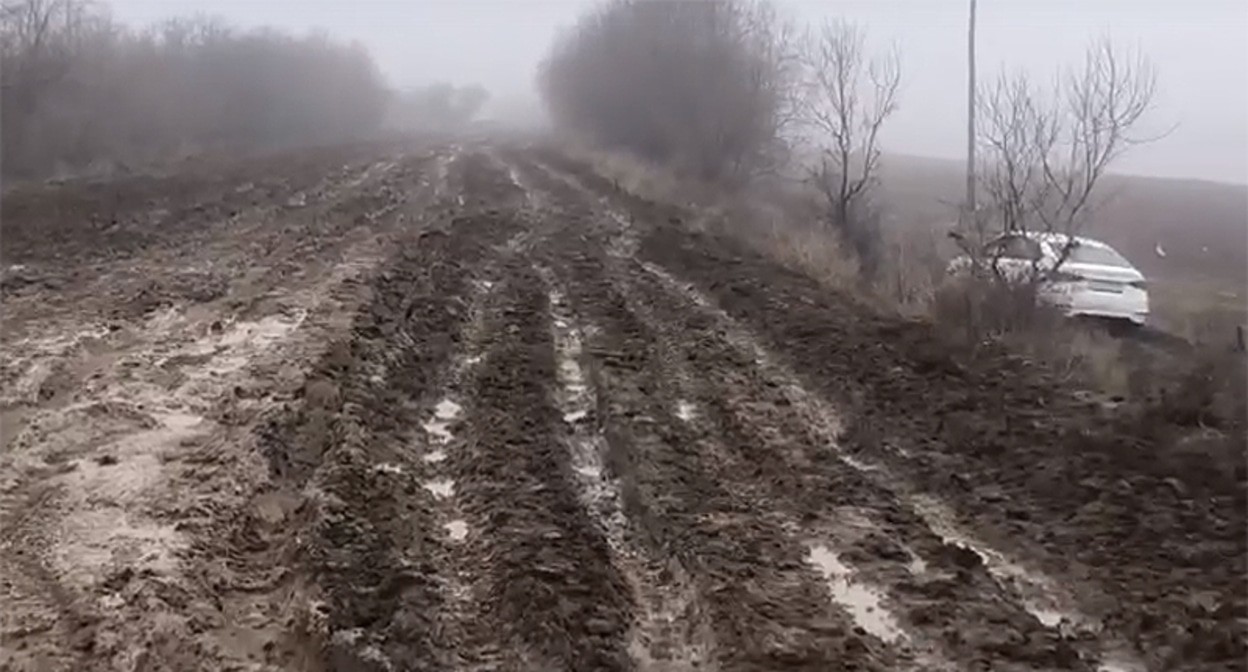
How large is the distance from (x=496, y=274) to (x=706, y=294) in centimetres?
240

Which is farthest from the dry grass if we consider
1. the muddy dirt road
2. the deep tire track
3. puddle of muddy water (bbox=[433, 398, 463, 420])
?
puddle of muddy water (bbox=[433, 398, 463, 420])

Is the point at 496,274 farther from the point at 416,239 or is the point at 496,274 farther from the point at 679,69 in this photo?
the point at 679,69

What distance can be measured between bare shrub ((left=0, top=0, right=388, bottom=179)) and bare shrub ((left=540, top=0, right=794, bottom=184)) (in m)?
14.6

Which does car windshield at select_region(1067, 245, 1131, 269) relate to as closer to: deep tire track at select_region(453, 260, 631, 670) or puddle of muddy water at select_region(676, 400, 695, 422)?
puddle of muddy water at select_region(676, 400, 695, 422)

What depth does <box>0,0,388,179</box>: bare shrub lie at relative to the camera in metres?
28.6

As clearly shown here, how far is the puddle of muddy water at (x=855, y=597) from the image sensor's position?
197 inches

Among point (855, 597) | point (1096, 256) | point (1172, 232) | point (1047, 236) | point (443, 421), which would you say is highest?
point (1172, 232)

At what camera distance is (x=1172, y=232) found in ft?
134

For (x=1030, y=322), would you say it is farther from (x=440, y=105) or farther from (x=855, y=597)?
(x=440, y=105)

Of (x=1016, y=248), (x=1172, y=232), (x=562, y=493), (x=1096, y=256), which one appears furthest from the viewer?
(x=1172, y=232)

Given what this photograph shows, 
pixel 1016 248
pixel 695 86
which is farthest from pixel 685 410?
pixel 695 86

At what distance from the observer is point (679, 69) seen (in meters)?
38.4

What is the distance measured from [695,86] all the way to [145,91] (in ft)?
57.0

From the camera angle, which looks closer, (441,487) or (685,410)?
(441,487)
